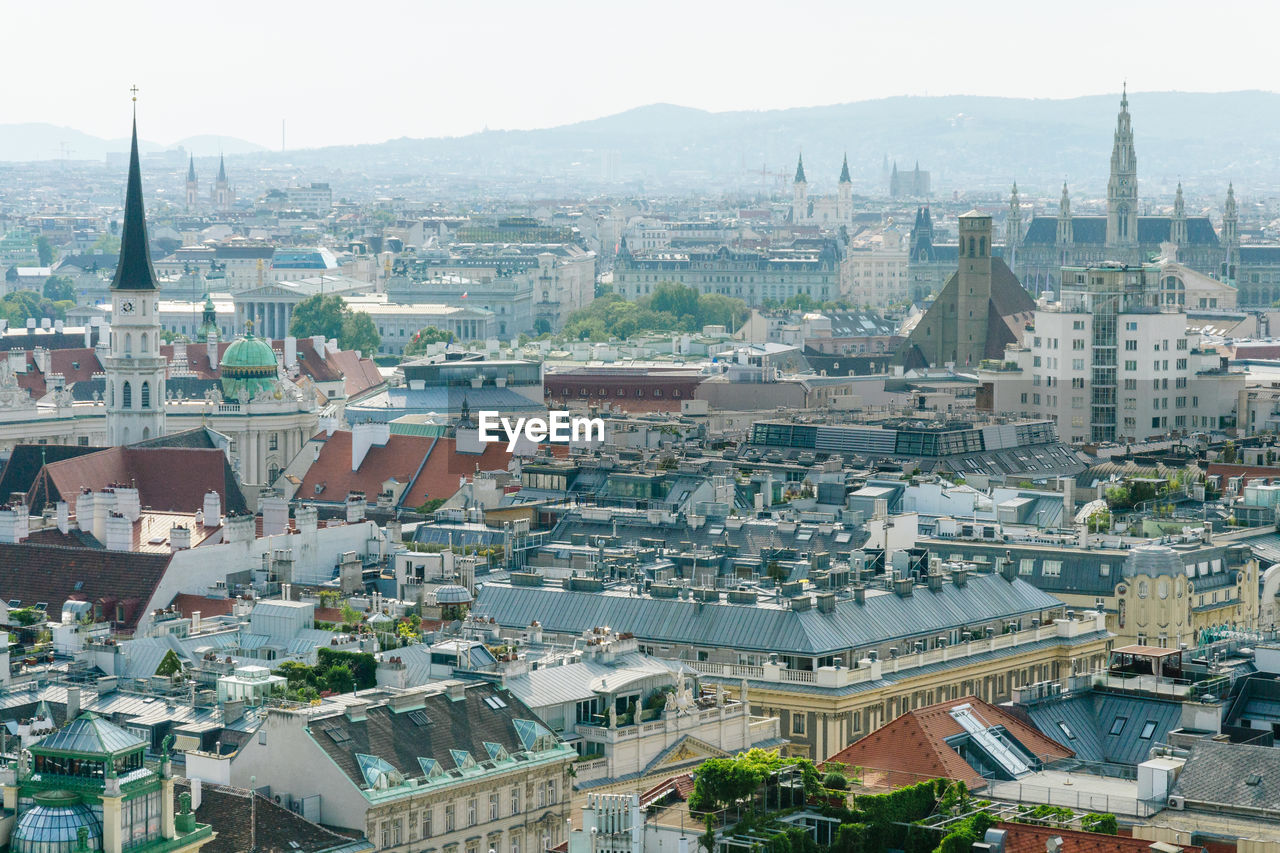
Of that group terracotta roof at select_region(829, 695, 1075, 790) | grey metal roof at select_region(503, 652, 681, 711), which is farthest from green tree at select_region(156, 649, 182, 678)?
terracotta roof at select_region(829, 695, 1075, 790)

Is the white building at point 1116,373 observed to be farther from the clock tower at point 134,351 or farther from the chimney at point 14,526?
the chimney at point 14,526

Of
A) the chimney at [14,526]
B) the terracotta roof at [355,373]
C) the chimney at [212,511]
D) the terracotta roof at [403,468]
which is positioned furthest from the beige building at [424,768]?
the terracotta roof at [355,373]

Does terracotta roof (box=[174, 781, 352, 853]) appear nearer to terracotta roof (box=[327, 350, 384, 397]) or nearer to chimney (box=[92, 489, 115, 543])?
chimney (box=[92, 489, 115, 543])

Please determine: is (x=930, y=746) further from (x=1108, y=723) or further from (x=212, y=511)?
(x=212, y=511)

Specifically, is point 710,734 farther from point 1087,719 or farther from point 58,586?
point 58,586

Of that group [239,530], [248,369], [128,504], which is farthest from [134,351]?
[239,530]

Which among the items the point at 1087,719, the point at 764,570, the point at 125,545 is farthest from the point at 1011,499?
→ the point at 1087,719
